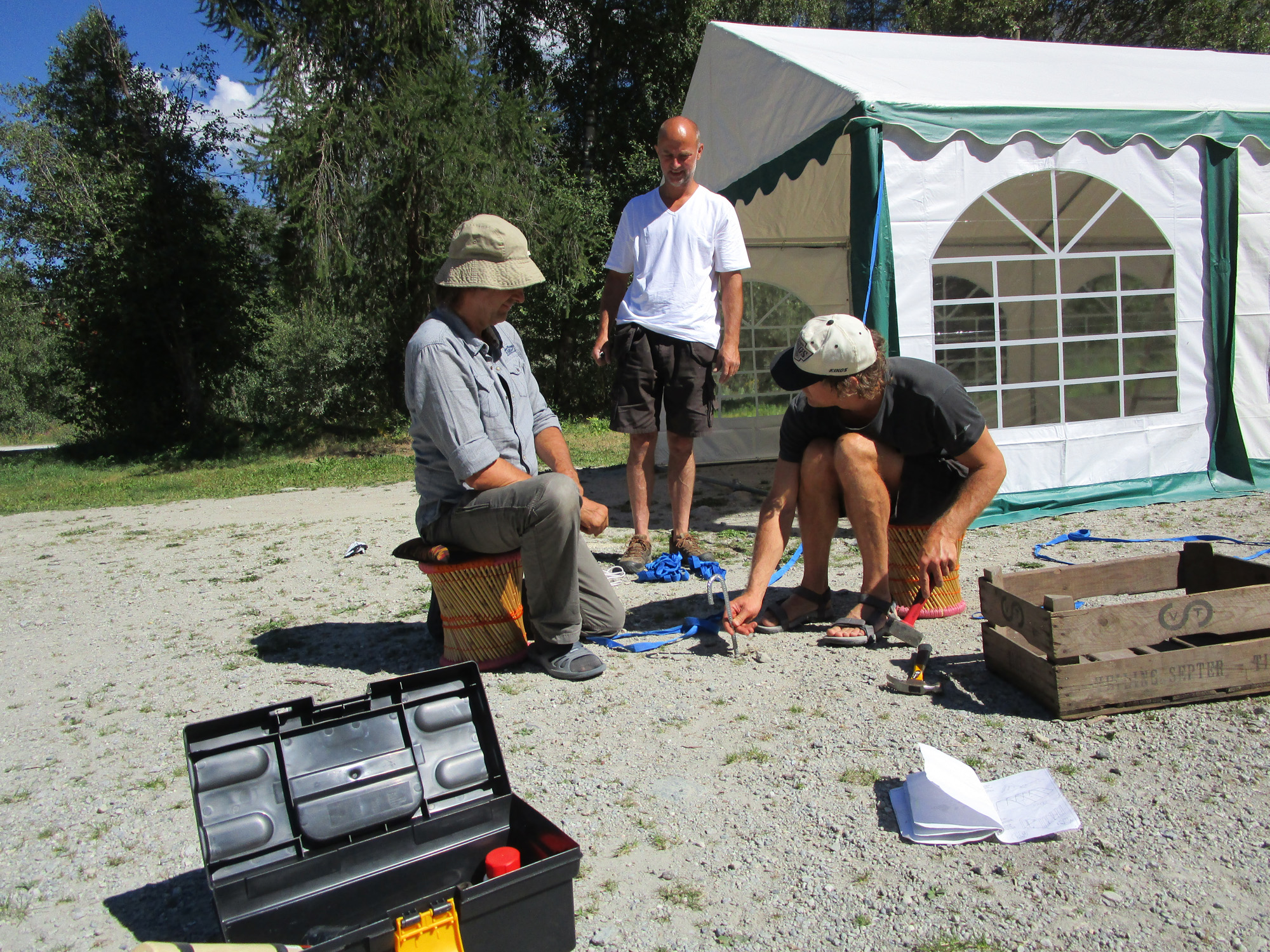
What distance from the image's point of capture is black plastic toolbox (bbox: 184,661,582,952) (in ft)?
5.20

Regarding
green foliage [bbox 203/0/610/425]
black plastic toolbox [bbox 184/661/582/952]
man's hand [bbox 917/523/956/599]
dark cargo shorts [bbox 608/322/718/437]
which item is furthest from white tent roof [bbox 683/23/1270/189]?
green foliage [bbox 203/0/610/425]

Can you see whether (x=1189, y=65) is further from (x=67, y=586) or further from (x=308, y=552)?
(x=67, y=586)

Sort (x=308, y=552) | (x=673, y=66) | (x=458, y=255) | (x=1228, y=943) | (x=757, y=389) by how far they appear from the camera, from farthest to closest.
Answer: (x=673, y=66)
(x=757, y=389)
(x=308, y=552)
(x=458, y=255)
(x=1228, y=943)

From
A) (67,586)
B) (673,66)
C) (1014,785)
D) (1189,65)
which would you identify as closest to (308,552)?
(67,586)

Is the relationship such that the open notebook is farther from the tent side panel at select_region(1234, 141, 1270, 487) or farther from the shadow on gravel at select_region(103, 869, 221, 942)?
the tent side panel at select_region(1234, 141, 1270, 487)

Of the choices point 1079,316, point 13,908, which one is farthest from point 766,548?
point 1079,316

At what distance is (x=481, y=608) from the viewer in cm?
301

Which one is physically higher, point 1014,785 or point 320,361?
point 320,361

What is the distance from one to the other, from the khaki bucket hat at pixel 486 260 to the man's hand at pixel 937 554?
1536 millimetres

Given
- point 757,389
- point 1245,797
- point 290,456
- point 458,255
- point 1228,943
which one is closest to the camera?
point 1228,943

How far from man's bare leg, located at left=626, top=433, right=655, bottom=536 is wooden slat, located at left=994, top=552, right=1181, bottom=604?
1921 mm

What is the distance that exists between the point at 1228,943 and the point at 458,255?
8.78 feet

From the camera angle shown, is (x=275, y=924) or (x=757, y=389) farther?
(x=757, y=389)

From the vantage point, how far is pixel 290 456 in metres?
12.2
